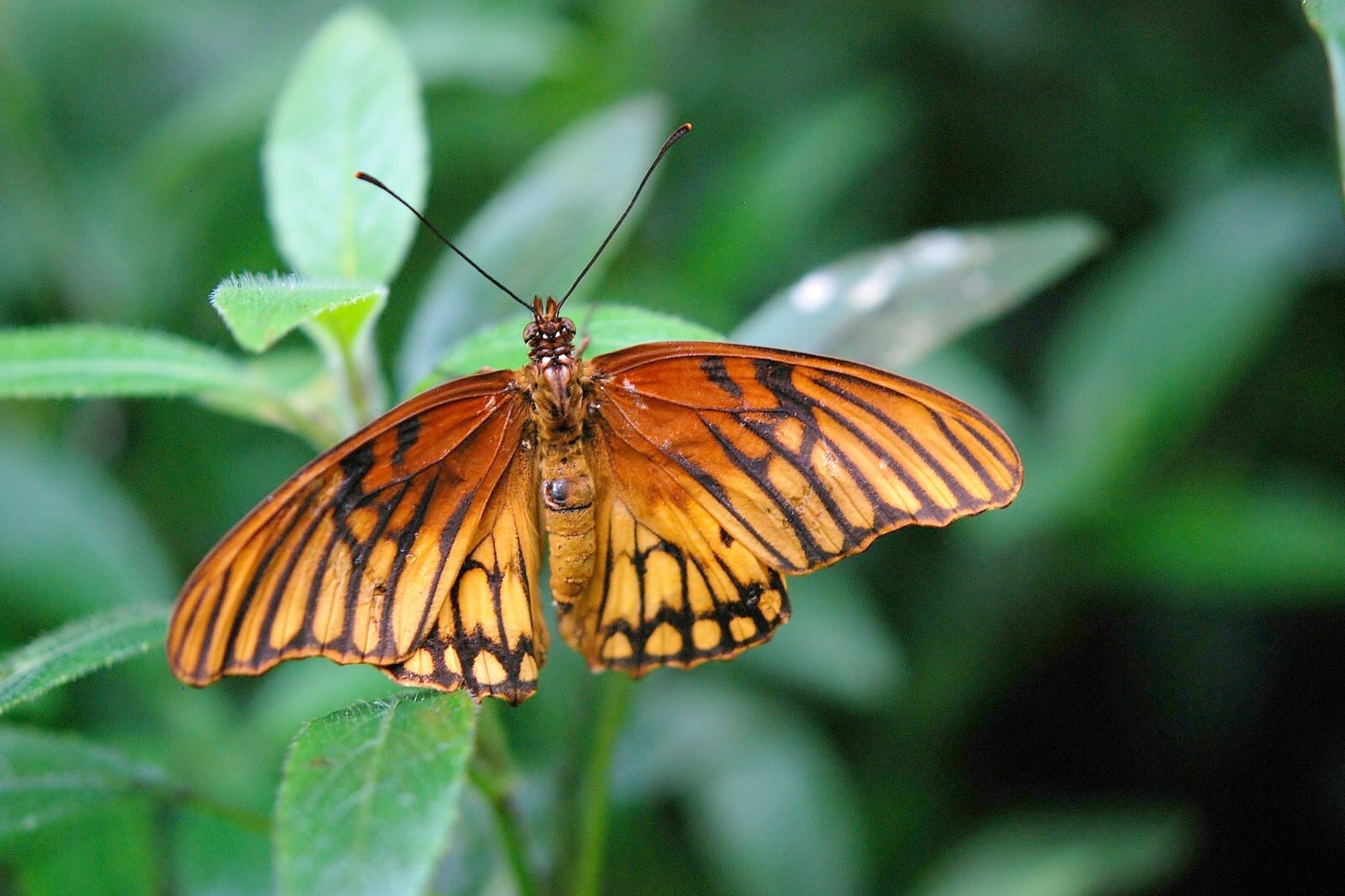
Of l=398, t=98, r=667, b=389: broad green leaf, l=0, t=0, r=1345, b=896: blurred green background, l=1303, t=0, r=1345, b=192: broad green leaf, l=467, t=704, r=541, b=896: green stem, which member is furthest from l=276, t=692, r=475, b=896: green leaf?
l=1303, t=0, r=1345, b=192: broad green leaf

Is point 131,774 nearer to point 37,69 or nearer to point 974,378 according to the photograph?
point 974,378

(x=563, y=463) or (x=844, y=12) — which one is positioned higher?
(x=844, y=12)

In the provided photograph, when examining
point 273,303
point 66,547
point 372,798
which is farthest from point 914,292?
point 66,547

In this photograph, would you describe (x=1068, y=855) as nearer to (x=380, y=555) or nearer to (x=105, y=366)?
(x=380, y=555)

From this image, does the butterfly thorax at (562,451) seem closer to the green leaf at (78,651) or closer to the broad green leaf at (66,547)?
the green leaf at (78,651)

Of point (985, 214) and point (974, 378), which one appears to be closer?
point (974, 378)

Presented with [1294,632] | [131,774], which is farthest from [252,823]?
[1294,632]
